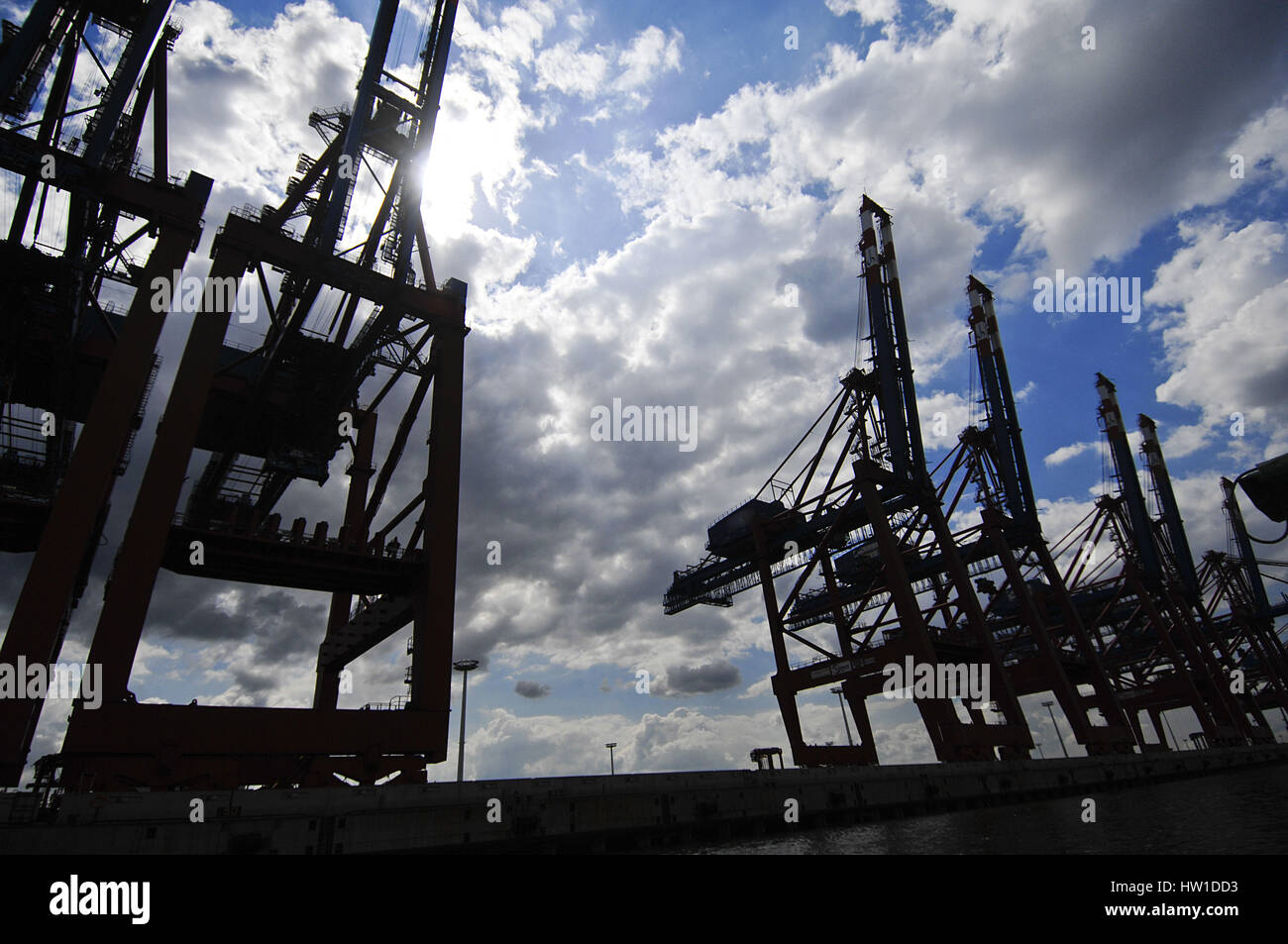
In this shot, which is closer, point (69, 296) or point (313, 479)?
point (69, 296)

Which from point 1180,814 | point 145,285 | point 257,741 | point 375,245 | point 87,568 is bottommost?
point 1180,814

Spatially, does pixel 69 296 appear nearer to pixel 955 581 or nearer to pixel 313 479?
pixel 313 479

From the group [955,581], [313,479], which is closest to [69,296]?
[313,479]

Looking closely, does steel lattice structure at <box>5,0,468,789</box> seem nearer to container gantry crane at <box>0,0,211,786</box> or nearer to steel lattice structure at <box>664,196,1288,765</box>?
container gantry crane at <box>0,0,211,786</box>

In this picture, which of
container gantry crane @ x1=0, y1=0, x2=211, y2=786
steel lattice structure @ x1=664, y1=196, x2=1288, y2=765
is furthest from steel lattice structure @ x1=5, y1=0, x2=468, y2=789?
steel lattice structure @ x1=664, y1=196, x2=1288, y2=765

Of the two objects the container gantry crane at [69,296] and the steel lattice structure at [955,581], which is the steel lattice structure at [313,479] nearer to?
the container gantry crane at [69,296]

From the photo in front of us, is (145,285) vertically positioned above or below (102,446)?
above

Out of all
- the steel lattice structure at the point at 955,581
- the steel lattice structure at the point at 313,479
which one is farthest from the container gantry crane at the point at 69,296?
the steel lattice structure at the point at 955,581

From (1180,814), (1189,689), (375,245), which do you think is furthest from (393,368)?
(1189,689)

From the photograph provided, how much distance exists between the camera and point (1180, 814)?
2011cm
